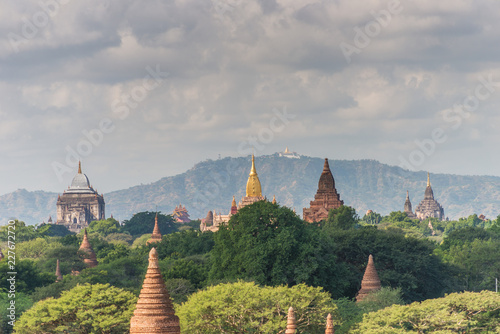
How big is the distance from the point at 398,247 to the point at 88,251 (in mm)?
40296

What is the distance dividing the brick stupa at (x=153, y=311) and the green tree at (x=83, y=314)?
1394cm

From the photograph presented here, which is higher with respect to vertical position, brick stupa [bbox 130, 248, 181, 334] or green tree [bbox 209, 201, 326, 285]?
green tree [bbox 209, 201, 326, 285]

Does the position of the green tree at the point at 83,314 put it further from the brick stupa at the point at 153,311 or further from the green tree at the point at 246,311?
the brick stupa at the point at 153,311

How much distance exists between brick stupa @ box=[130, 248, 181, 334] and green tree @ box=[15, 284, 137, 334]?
13.9 m

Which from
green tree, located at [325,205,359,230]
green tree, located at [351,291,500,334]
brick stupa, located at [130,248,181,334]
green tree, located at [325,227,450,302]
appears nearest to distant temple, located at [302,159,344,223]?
green tree, located at [325,205,359,230]

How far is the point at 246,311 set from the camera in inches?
2325

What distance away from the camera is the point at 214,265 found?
79562mm

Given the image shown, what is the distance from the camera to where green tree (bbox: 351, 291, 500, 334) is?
2340 inches

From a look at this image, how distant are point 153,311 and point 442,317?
68.1 feet

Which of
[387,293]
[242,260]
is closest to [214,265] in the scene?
[242,260]

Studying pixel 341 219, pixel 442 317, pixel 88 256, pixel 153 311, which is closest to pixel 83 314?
pixel 153 311

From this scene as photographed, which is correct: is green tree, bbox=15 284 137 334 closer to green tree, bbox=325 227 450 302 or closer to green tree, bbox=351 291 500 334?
green tree, bbox=351 291 500 334

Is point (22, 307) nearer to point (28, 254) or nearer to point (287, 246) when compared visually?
point (287, 246)

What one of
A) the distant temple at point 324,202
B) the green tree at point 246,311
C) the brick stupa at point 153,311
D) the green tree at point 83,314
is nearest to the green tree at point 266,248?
the green tree at point 246,311
